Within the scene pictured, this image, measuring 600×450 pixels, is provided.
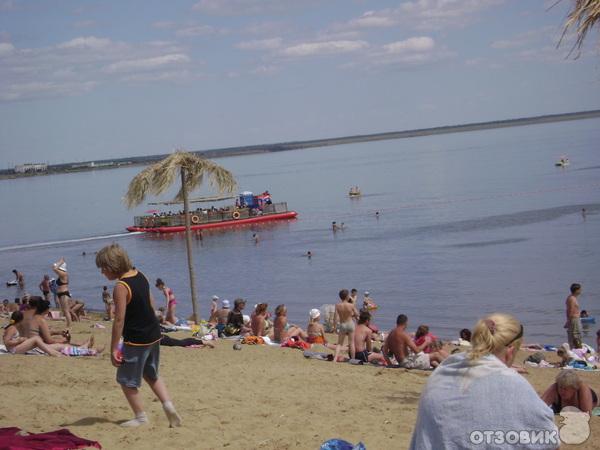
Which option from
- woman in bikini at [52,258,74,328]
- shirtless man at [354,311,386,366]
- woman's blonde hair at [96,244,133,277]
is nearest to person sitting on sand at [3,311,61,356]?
shirtless man at [354,311,386,366]

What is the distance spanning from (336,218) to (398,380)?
49.4 metres

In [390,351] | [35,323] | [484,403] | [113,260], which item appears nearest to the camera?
[484,403]

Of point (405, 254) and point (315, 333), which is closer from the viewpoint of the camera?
point (315, 333)

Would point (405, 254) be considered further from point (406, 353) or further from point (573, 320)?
point (406, 353)

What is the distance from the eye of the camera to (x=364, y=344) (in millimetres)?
11672

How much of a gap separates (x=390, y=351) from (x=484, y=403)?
8416 mm

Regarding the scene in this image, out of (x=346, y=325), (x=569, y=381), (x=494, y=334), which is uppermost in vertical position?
(x=494, y=334)

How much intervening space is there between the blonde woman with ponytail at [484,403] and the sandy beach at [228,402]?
140 inches

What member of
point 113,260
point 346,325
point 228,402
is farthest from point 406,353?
point 113,260

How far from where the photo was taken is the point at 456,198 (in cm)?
6669

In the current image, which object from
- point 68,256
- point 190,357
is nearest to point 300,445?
point 190,357

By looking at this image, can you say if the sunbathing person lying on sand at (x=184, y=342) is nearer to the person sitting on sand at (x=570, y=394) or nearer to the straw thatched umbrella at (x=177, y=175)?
the straw thatched umbrella at (x=177, y=175)

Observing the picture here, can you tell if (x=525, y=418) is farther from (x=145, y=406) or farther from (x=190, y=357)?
(x=190, y=357)

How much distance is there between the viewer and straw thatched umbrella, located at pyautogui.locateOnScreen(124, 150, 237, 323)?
16078mm
